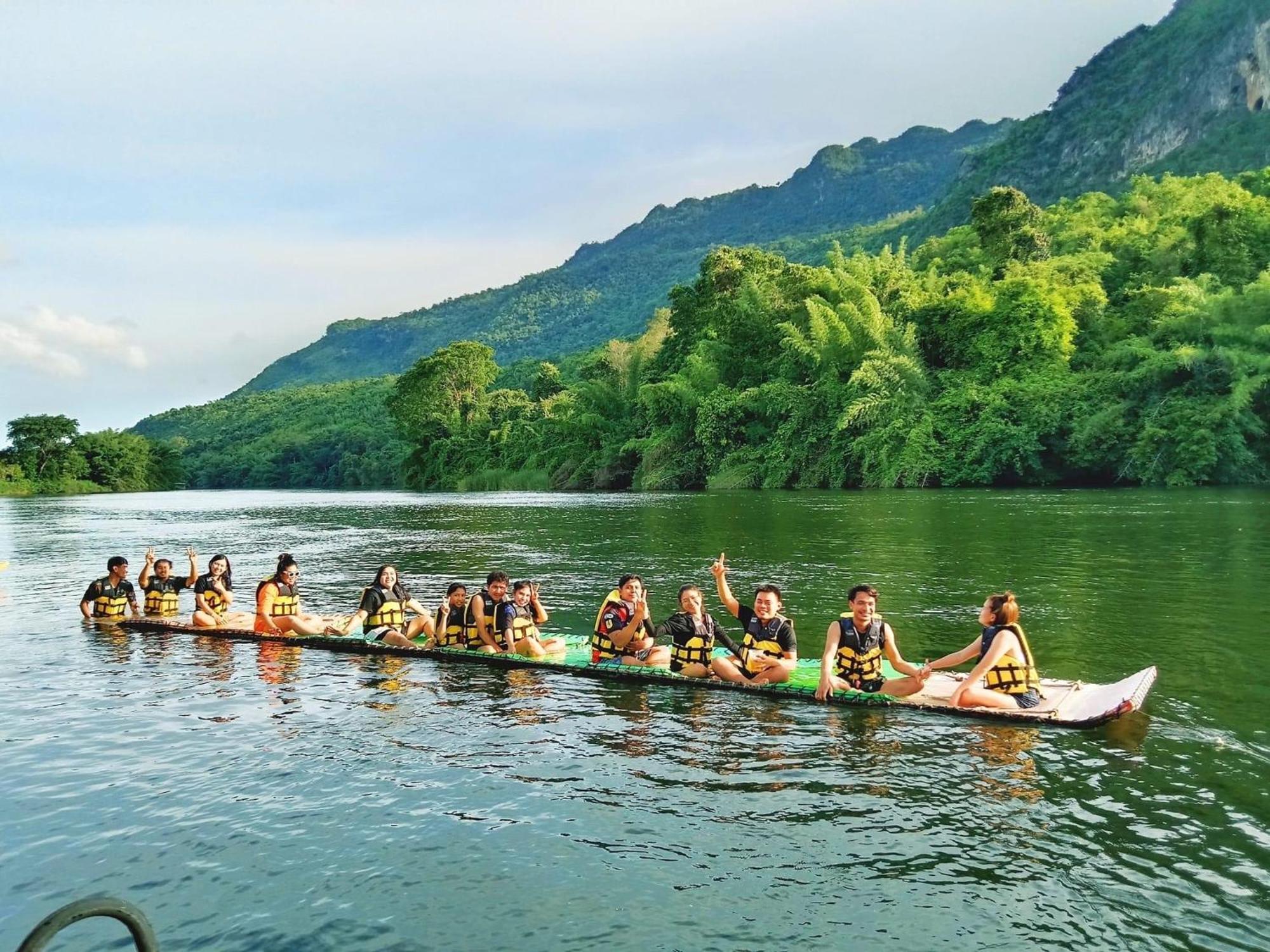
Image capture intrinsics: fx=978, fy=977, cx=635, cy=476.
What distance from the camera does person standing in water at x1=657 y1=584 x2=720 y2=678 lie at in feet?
38.8

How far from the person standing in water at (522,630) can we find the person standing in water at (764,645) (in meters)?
2.78

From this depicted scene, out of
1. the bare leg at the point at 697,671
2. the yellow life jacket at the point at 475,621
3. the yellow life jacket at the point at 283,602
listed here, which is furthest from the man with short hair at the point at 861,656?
the yellow life jacket at the point at 283,602

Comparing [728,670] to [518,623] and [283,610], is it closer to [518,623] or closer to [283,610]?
[518,623]

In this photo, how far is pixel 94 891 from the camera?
655cm

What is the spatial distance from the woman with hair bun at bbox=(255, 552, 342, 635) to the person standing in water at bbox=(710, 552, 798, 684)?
7.06m

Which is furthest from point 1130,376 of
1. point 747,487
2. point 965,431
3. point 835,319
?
point 747,487

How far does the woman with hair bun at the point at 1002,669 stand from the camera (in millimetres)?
9961

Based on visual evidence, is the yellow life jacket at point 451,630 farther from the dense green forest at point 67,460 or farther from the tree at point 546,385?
the dense green forest at point 67,460

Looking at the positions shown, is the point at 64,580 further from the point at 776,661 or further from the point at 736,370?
the point at 736,370

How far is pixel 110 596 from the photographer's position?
1738 cm

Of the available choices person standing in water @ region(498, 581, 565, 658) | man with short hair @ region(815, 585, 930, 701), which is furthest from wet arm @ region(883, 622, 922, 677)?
person standing in water @ region(498, 581, 565, 658)

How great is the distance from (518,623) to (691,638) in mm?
2763

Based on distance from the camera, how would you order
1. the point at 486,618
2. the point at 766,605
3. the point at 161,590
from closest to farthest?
1. the point at 766,605
2. the point at 486,618
3. the point at 161,590

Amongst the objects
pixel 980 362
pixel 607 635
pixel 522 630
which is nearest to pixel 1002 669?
pixel 607 635
